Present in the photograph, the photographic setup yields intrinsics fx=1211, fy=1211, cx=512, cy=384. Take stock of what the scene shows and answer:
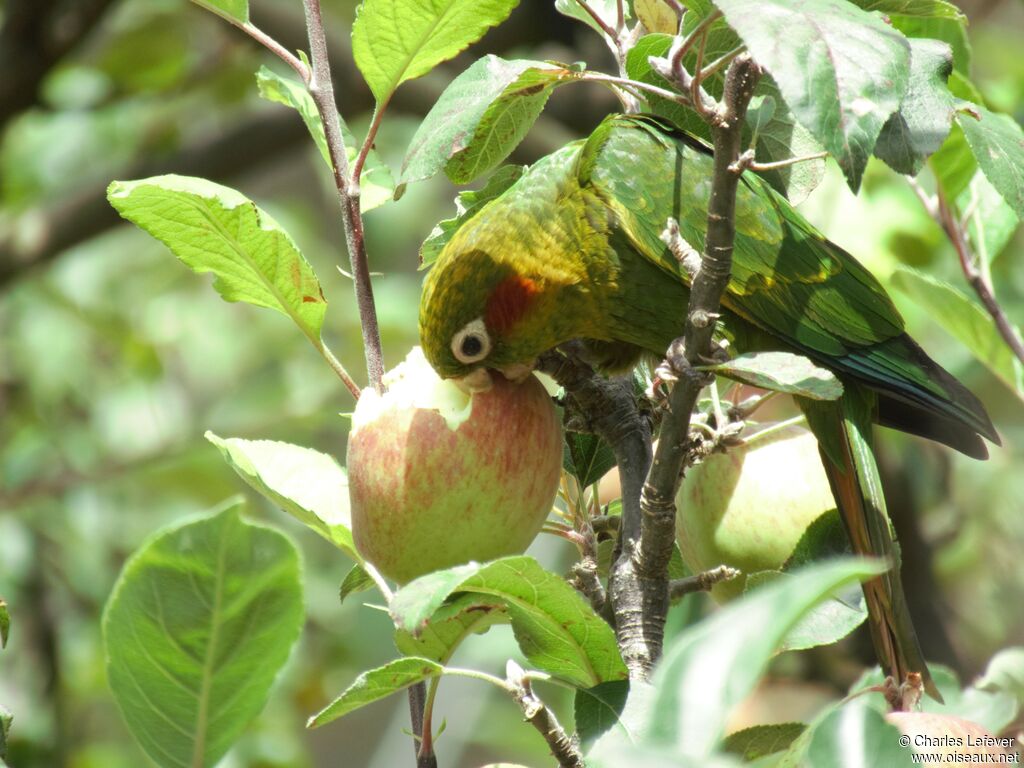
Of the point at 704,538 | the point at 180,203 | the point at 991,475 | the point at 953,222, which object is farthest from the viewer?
the point at 991,475

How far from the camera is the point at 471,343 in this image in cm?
128

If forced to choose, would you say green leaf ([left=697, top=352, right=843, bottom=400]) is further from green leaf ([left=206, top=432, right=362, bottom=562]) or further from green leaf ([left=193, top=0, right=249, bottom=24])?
Result: green leaf ([left=193, top=0, right=249, bottom=24])

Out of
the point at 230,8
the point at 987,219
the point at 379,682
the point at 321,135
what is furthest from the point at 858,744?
the point at 987,219

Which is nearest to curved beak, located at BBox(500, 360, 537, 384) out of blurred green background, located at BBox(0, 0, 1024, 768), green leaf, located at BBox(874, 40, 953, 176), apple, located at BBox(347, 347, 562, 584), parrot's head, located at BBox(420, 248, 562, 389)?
parrot's head, located at BBox(420, 248, 562, 389)

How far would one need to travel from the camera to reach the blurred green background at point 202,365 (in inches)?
99.4

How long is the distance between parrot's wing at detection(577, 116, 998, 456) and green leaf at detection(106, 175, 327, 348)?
462 millimetres

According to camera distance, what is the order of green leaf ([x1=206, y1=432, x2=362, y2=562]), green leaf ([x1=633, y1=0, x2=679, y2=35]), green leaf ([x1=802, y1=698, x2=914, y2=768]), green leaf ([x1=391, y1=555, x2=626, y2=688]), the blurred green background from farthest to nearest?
the blurred green background < green leaf ([x1=633, y1=0, x2=679, y2=35]) < green leaf ([x1=206, y1=432, x2=362, y2=562]) < green leaf ([x1=391, y1=555, x2=626, y2=688]) < green leaf ([x1=802, y1=698, x2=914, y2=768])

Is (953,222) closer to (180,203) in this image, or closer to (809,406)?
(809,406)

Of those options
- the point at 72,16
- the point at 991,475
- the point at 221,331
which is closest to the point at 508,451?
the point at 991,475

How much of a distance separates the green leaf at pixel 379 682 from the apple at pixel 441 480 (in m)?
0.13

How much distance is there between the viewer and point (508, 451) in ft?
3.53

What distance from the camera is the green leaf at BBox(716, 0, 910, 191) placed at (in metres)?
0.75

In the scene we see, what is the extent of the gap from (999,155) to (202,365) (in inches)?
111

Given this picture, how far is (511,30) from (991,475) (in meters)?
1.63
